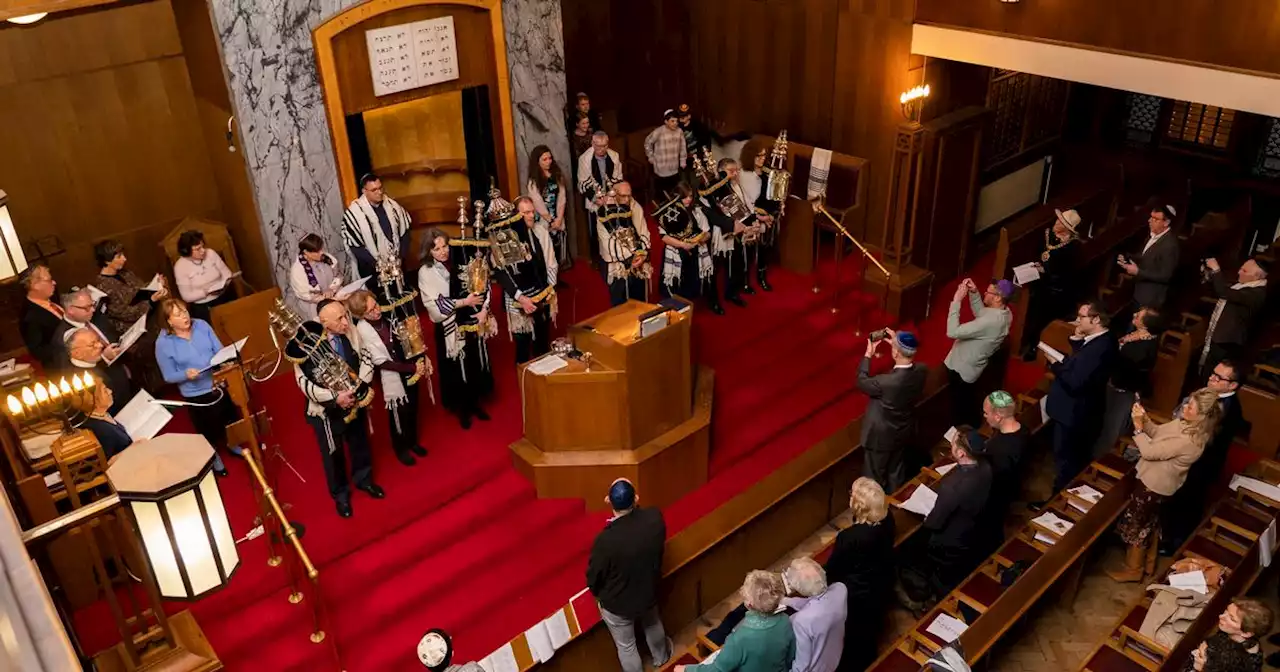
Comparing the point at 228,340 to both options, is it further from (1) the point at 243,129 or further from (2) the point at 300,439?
(1) the point at 243,129

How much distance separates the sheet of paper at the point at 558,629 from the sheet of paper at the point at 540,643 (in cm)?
3

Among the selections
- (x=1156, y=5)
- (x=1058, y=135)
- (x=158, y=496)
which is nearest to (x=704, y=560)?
(x=158, y=496)

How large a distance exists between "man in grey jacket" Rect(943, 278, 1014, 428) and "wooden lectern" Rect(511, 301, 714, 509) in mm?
2096

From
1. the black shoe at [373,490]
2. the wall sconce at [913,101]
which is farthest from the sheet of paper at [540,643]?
the wall sconce at [913,101]

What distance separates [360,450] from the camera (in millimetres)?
6848

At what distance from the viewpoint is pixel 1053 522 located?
6.63 metres

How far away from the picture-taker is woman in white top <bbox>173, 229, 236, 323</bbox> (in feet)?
25.4

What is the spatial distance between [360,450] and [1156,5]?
22.5ft

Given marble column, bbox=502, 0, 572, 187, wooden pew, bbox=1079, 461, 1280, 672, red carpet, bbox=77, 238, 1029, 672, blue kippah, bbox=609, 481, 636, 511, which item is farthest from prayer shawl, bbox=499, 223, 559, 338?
wooden pew, bbox=1079, 461, 1280, 672

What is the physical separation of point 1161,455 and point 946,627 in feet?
6.04

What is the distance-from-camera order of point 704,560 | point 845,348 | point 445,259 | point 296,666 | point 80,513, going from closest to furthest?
1. point 80,513
2. point 296,666
3. point 704,560
4. point 445,259
5. point 845,348

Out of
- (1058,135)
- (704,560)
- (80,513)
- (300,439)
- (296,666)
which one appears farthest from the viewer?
(1058,135)

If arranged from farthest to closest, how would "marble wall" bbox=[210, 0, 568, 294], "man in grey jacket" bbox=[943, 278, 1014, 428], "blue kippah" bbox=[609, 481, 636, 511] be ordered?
"marble wall" bbox=[210, 0, 568, 294], "man in grey jacket" bbox=[943, 278, 1014, 428], "blue kippah" bbox=[609, 481, 636, 511]

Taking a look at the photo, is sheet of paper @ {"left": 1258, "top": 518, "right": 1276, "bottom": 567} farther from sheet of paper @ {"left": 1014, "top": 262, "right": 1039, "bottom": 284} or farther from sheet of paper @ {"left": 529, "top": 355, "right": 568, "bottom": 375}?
sheet of paper @ {"left": 529, "top": 355, "right": 568, "bottom": 375}
